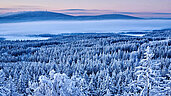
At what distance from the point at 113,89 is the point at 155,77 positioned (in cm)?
1793

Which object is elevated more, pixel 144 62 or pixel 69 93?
pixel 144 62

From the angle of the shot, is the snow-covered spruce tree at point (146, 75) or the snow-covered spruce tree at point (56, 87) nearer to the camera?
the snow-covered spruce tree at point (146, 75)

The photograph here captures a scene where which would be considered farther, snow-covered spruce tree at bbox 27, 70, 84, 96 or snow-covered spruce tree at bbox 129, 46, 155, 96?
snow-covered spruce tree at bbox 27, 70, 84, 96

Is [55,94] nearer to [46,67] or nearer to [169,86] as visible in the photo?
[169,86]

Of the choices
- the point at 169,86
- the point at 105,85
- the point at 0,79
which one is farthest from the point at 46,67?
the point at 169,86

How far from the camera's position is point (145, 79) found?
703 cm

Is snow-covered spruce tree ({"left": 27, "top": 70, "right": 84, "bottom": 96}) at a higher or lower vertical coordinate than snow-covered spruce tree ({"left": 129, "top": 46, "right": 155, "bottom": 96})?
lower

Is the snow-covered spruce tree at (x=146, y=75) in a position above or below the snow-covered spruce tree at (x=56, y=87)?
above

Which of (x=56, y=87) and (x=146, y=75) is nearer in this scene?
(x=146, y=75)

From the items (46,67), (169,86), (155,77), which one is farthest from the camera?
(46,67)

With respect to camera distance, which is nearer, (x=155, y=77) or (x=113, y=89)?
(x=155, y=77)

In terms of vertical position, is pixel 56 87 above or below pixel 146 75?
below

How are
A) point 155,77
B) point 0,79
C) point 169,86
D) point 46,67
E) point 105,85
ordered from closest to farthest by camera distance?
1. point 155,77
2. point 169,86
3. point 0,79
4. point 105,85
5. point 46,67

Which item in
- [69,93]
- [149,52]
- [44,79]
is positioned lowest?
[69,93]
